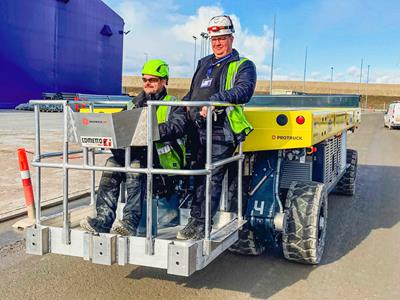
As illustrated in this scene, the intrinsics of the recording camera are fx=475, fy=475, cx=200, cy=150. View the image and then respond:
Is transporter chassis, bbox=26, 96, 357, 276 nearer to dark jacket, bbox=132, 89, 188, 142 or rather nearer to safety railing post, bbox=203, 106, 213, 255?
safety railing post, bbox=203, 106, 213, 255

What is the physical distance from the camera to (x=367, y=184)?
9383 mm

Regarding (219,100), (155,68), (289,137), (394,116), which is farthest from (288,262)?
(394,116)

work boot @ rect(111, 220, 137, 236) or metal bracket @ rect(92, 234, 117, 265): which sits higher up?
work boot @ rect(111, 220, 137, 236)

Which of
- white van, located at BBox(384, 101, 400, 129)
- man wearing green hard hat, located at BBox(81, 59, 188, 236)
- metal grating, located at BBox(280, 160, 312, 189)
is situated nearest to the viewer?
man wearing green hard hat, located at BBox(81, 59, 188, 236)

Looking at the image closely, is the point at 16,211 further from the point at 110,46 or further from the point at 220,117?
the point at 110,46

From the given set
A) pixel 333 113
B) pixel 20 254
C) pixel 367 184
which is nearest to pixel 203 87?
pixel 333 113

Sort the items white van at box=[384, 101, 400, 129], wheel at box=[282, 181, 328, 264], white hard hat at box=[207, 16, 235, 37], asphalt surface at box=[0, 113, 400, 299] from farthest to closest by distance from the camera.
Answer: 1. white van at box=[384, 101, 400, 129]
2. wheel at box=[282, 181, 328, 264]
3. white hard hat at box=[207, 16, 235, 37]
4. asphalt surface at box=[0, 113, 400, 299]

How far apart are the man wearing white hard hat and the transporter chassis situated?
0.46ft

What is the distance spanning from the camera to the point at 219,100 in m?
3.77

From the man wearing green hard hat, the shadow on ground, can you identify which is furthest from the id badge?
the shadow on ground

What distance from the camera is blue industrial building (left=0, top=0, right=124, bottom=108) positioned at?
31719 millimetres

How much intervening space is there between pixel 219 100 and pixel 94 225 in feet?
4.71

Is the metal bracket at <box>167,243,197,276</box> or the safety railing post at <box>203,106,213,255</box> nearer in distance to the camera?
the metal bracket at <box>167,243,197,276</box>

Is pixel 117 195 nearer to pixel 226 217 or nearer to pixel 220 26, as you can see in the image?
pixel 226 217
